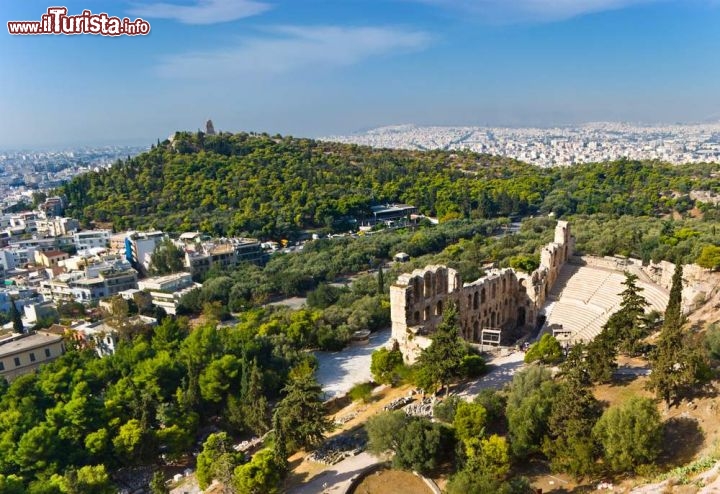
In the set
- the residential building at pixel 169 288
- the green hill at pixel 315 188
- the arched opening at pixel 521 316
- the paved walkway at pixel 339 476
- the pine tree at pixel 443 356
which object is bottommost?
the paved walkway at pixel 339 476

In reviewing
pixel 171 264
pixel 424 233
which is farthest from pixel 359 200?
pixel 171 264

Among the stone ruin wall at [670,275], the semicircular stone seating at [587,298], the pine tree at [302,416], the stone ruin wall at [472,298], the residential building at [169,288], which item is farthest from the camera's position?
the residential building at [169,288]

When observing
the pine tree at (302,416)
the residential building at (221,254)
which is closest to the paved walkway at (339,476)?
the pine tree at (302,416)

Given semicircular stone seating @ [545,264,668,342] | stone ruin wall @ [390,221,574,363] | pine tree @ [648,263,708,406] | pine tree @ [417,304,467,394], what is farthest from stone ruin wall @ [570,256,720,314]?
pine tree @ [417,304,467,394]

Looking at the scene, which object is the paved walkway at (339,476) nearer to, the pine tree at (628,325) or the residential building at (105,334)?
the pine tree at (628,325)

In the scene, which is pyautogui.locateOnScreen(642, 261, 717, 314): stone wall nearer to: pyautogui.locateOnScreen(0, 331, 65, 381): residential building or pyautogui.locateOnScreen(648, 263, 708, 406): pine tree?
pyautogui.locateOnScreen(648, 263, 708, 406): pine tree

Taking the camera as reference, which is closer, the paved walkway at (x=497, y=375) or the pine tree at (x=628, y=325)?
the pine tree at (x=628, y=325)

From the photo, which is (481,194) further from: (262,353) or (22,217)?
(22,217)
